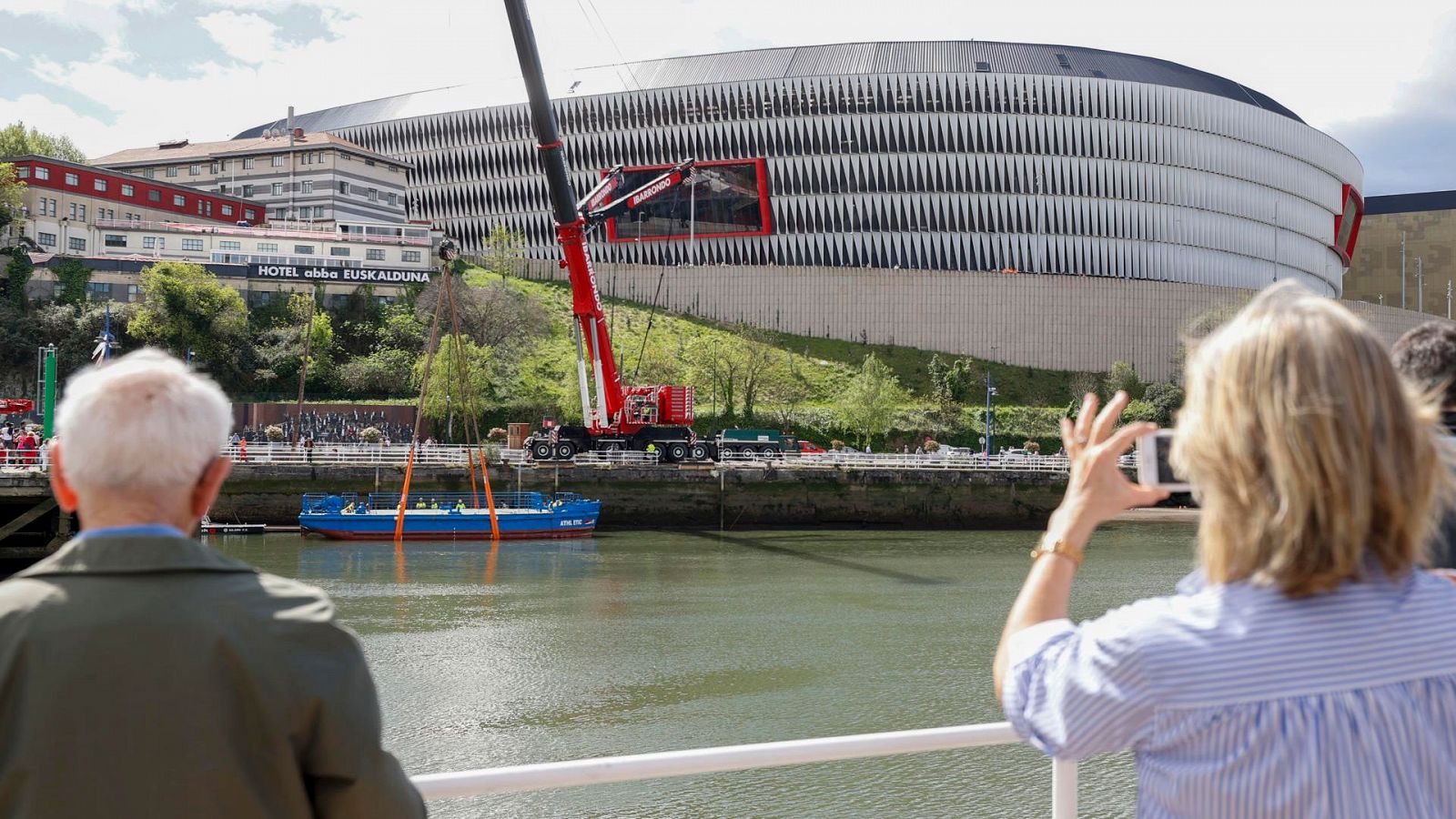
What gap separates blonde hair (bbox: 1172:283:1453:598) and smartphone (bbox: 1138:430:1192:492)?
12 cm

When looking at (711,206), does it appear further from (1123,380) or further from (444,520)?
(444,520)

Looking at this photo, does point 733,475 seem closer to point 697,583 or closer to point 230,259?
point 697,583

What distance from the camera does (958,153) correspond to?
8438 cm

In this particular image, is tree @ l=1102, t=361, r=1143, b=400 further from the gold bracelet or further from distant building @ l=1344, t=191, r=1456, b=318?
the gold bracelet

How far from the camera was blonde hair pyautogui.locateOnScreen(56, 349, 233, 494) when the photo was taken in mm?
2135

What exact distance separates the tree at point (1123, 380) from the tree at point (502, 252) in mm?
39069

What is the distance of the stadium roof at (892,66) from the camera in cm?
8481

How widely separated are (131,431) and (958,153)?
86.0 m

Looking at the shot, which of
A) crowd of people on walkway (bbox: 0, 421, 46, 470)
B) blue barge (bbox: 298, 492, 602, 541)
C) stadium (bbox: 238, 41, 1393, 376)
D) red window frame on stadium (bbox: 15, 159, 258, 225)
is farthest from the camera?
stadium (bbox: 238, 41, 1393, 376)

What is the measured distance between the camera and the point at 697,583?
1136 inches

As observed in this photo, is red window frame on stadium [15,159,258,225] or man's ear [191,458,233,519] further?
red window frame on stadium [15,159,258,225]

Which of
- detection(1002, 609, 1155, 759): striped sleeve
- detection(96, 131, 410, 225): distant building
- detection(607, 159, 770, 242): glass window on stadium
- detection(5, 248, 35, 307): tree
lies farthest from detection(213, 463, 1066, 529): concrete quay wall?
detection(96, 131, 410, 225): distant building

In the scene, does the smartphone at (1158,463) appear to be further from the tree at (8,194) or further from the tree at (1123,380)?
the tree at (8,194)

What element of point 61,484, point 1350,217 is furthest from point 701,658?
point 1350,217
